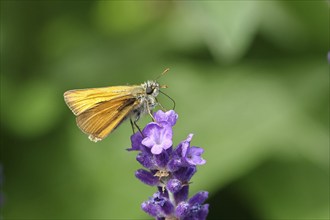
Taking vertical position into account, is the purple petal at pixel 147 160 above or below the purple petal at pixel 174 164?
above

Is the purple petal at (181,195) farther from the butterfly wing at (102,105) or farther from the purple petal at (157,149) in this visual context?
the butterfly wing at (102,105)

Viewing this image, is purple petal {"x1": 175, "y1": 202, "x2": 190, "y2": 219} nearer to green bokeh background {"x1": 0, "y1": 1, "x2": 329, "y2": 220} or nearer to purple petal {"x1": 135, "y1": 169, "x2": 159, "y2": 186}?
purple petal {"x1": 135, "y1": 169, "x2": 159, "y2": 186}

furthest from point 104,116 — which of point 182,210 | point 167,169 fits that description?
point 182,210

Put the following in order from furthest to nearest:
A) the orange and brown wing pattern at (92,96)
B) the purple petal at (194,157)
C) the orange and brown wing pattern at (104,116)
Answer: the orange and brown wing pattern at (92,96) → the orange and brown wing pattern at (104,116) → the purple petal at (194,157)

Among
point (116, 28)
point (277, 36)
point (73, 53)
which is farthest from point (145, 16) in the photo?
point (277, 36)

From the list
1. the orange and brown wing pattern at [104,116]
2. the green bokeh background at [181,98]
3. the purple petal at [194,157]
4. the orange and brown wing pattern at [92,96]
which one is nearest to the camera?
the purple petal at [194,157]

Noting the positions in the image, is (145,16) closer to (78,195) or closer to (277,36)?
(277,36)

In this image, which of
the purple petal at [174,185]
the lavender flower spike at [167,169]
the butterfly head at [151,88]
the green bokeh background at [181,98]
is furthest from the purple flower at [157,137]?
the green bokeh background at [181,98]
